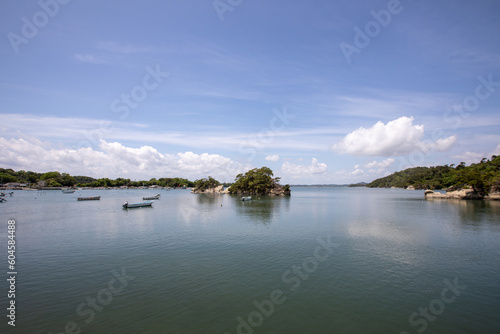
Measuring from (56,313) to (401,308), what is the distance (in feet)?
59.9

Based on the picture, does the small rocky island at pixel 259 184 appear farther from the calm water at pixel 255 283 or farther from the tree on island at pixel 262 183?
the calm water at pixel 255 283

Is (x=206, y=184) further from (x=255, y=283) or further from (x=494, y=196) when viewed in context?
(x=255, y=283)

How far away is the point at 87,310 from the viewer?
1323 cm

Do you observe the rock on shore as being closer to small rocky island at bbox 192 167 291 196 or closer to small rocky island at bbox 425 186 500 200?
small rocky island at bbox 425 186 500 200

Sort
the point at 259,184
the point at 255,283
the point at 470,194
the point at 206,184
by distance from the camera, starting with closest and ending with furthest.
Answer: the point at 255,283 < the point at 470,194 < the point at 259,184 < the point at 206,184

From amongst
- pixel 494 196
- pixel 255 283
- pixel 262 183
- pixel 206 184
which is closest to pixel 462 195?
pixel 494 196

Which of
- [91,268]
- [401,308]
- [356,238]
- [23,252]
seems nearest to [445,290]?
[401,308]

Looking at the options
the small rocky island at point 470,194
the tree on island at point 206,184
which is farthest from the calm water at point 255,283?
the tree on island at point 206,184

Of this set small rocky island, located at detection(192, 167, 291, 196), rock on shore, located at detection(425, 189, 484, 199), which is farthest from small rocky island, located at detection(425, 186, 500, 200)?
small rocky island, located at detection(192, 167, 291, 196)

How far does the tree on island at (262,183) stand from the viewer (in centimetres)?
12750

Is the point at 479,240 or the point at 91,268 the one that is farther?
the point at 479,240

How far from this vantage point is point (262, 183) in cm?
12862

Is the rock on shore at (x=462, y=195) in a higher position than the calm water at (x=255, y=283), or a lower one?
higher

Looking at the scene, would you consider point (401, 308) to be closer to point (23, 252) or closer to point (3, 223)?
point (23, 252)
